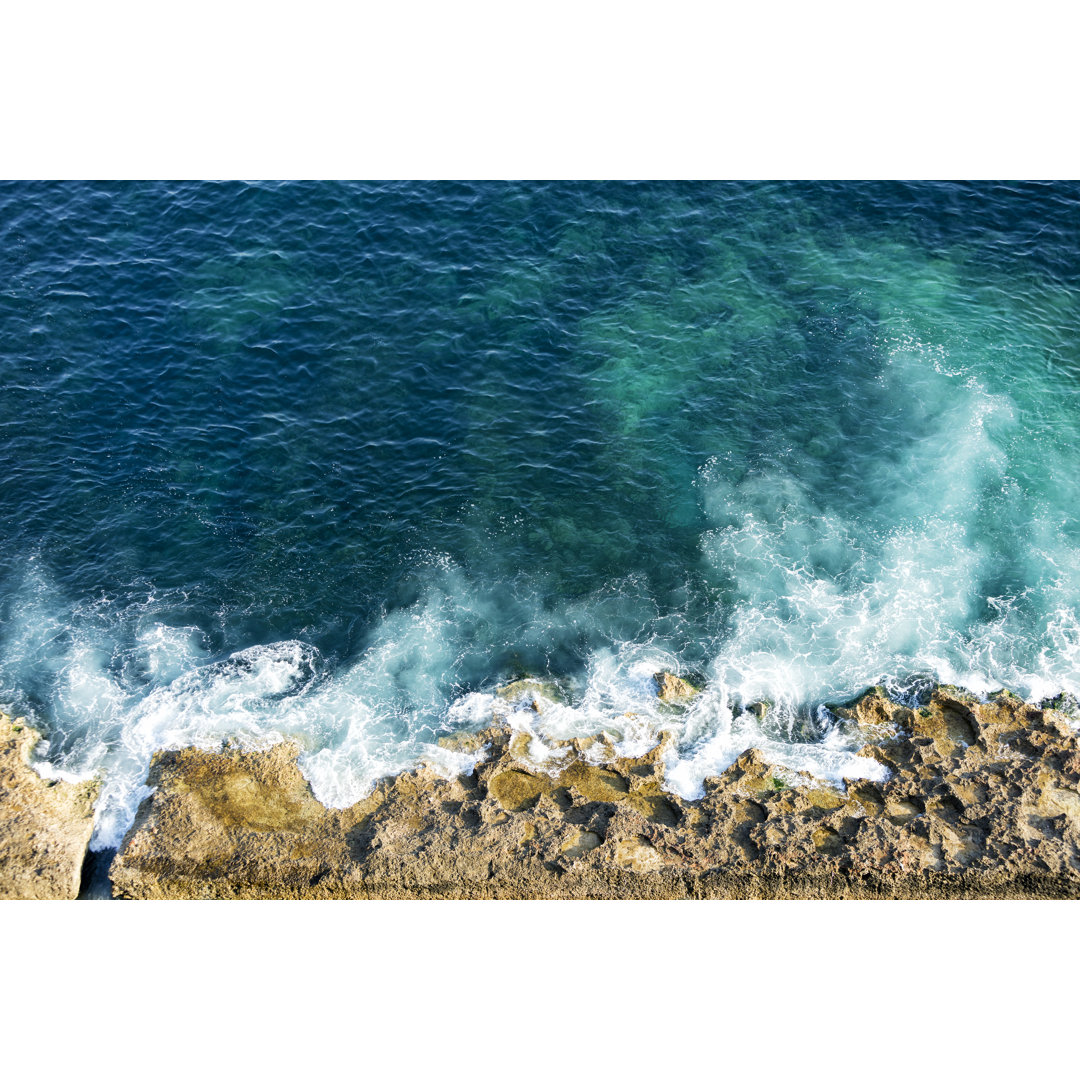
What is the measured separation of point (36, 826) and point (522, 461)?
2065 centimetres

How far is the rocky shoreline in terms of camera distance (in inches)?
938

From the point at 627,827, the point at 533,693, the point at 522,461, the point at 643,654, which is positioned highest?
the point at 522,461

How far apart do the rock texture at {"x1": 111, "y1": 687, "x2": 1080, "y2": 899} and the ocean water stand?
3.33 ft

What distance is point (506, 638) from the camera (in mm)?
30594

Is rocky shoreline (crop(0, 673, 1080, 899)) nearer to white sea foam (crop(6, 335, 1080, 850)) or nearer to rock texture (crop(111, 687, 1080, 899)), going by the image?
rock texture (crop(111, 687, 1080, 899))

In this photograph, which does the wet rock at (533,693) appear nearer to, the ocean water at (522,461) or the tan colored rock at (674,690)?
the ocean water at (522,461)

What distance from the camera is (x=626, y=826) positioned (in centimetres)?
2466

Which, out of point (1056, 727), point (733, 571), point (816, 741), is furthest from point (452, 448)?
point (1056, 727)

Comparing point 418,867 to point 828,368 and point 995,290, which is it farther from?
point 995,290

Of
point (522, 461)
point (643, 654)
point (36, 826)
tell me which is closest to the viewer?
point (36, 826)

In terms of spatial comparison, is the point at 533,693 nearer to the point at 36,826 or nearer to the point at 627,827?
the point at 627,827

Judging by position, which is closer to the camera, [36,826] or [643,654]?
[36,826]

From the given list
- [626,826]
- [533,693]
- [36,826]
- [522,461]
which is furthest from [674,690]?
[36,826]

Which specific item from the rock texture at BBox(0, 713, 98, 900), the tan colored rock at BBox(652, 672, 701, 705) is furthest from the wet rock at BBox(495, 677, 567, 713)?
the rock texture at BBox(0, 713, 98, 900)
